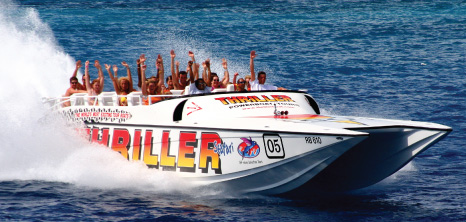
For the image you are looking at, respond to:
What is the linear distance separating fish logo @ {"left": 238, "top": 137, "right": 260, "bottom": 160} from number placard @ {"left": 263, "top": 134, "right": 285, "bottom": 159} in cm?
20

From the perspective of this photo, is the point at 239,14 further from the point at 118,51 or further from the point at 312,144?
the point at 312,144

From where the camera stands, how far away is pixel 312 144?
42.0 feet

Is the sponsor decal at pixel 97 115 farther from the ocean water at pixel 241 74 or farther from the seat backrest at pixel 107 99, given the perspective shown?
the ocean water at pixel 241 74

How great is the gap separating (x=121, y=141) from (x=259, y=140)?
3436mm

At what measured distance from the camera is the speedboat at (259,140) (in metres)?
13.0

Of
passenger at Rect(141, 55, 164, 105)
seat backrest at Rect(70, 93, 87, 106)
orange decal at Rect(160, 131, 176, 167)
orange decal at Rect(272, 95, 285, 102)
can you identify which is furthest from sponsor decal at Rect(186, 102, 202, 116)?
seat backrest at Rect(70, 93, 87, 106)

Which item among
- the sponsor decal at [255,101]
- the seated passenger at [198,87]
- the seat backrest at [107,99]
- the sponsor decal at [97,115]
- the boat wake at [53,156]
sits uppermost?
the seated passenger at [198,87]

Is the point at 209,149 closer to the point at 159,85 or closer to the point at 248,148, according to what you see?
the point at 248,148

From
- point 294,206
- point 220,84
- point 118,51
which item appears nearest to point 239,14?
point 118,51

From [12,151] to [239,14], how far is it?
32879 mm

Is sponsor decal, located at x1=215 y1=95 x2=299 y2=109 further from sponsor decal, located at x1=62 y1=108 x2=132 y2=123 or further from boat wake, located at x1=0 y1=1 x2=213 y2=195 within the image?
sponsor decal, located at x1=62 y1=108 x2=132 y2=123

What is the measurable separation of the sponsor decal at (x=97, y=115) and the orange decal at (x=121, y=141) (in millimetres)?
258

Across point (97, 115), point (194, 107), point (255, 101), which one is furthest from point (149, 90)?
point (255, 101)

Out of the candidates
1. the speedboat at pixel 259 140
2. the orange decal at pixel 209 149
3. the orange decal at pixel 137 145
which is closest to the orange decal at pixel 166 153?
the speedboat at pixel 259 140
